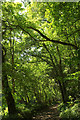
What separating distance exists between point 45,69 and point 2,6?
58.6 feet

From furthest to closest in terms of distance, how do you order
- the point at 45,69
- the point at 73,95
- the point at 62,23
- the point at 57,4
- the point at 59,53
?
the point at 45,69 → the point at 73,95 → the point at 59,53 → the point at 62,23 → the point at 57,4

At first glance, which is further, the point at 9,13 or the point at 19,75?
the point at 19,75

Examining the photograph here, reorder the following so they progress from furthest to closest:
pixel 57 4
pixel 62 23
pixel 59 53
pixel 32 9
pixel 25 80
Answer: pixel 59 53, pixel 25 80, pixel 32 9, pixel 62 23, pixel 57 4

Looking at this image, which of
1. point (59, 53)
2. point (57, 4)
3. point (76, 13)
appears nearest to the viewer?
point (57, 4)

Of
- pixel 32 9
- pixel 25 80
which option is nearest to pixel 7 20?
pixel 32 9

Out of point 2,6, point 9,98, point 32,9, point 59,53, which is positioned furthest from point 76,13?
point 59,53

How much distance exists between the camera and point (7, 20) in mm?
7473

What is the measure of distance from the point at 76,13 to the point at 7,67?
628 cm

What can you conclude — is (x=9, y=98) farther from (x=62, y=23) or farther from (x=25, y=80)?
(x=62, y=23)

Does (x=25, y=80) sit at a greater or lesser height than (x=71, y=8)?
lesser

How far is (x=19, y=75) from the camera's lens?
9.81m

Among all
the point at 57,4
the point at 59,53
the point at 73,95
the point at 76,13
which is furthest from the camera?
the point at 73,95

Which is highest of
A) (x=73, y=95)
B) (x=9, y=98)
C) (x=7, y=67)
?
(x=7, y=67)

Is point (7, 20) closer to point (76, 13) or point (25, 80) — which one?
point (76, 13)
